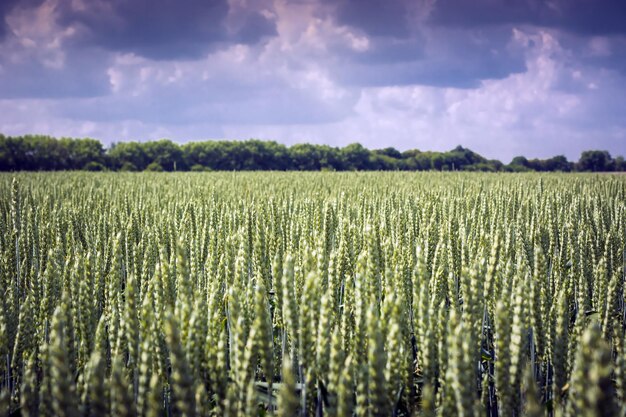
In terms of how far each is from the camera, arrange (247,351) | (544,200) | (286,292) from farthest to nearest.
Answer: (544,200) < (286,292) < (247,351)

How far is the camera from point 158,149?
66.1 meters

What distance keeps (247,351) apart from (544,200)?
668 cm

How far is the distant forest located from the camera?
185 feet

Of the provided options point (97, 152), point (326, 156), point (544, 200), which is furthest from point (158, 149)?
point (544, 200)

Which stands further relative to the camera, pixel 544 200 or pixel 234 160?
pixel 234 160

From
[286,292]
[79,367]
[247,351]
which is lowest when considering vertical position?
[79,367]

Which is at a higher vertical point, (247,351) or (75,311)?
(247,351)

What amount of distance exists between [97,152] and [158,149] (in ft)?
27.4

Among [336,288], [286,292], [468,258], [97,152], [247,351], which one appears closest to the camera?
[247,351]

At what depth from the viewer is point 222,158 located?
6812cm

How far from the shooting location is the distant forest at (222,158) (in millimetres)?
56469

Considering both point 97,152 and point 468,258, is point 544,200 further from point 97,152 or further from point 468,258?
point 97,152

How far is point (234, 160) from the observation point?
2677 inches

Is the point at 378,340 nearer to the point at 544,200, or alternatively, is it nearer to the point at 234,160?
the point at 544,200
